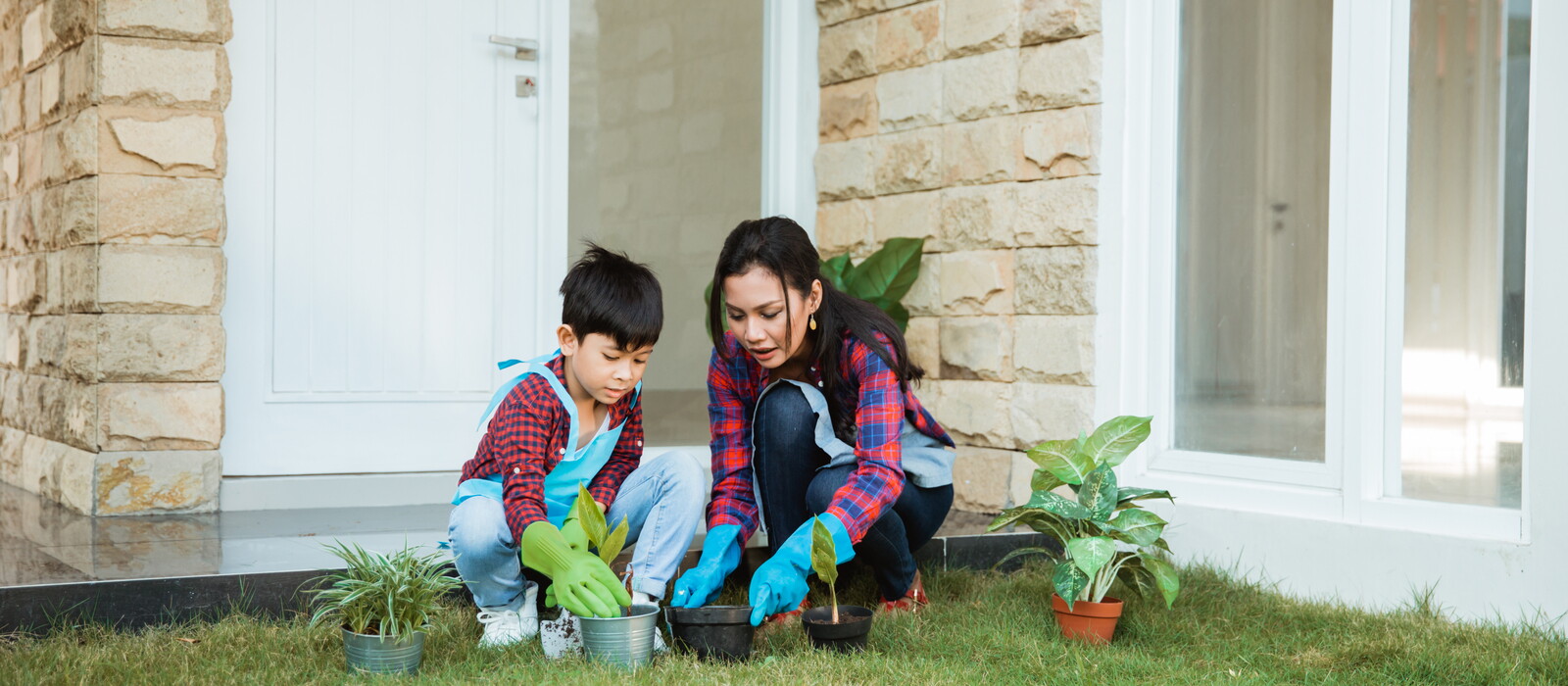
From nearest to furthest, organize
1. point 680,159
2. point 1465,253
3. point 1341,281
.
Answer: point 1465,253 < point 1341,281 < point 680,159

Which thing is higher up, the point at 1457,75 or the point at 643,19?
the point at 643,19

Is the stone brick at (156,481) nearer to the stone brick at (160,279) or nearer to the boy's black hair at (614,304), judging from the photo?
the stone brick at (160,279)

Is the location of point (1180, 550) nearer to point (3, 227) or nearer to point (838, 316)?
point (838, 316)

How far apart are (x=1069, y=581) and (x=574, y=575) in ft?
3.11

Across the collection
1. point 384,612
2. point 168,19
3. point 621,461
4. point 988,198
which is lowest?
point 384,612

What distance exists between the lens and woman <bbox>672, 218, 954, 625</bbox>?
92.4 inches

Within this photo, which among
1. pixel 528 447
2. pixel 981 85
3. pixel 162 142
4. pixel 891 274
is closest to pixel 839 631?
pixel 528 447

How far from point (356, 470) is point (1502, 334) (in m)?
3.02

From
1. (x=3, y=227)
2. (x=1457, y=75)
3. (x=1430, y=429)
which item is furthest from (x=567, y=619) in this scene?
(x=3, y=227)

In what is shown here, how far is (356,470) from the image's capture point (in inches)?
146

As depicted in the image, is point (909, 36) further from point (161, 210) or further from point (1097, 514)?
point (161, 210)

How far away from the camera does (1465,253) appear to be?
2844 mm

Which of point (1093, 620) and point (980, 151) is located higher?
point (980, 151)

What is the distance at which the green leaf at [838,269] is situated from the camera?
3811mm
